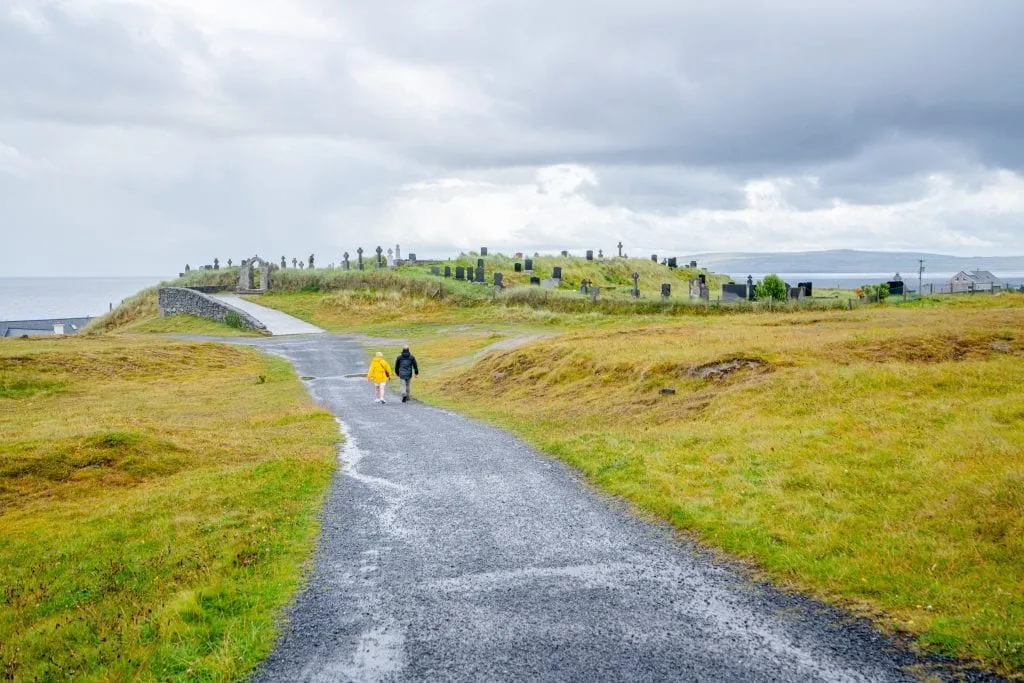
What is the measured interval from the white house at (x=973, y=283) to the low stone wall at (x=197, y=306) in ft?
165

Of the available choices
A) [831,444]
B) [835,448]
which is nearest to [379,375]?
[831,444]

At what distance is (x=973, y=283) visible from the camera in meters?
55.9

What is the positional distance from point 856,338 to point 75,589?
70.0 ft

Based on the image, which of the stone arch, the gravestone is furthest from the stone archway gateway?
the gravestone

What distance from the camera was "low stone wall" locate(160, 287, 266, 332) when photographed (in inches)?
2034

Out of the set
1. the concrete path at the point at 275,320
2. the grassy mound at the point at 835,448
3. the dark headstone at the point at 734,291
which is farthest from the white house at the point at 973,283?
the concrete path at the point at 275,320

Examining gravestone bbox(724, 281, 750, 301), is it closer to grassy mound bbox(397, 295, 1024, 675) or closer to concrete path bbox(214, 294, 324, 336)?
grassy mound bbox(397, 295, 1024, 675)

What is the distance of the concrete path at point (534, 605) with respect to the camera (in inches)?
263

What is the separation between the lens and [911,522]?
9555 mm

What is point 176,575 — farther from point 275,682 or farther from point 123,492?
point 123,492

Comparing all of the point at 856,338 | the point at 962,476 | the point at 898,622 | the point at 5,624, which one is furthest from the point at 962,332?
the point at 5,624

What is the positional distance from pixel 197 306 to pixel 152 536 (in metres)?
52.0

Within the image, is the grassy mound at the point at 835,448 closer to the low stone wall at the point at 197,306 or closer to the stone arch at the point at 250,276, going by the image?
the low stone wall at the point at 197,306

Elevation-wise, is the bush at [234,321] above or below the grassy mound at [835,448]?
above
